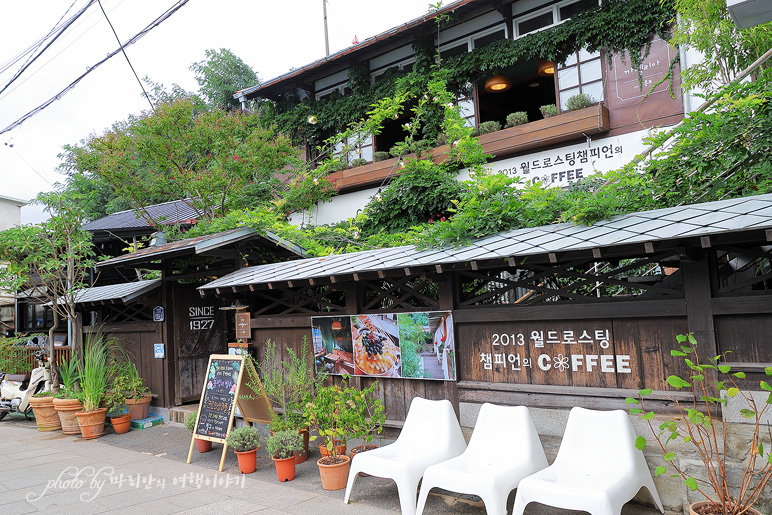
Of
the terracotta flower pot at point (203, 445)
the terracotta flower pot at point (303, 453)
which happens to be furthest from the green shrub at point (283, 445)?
the terracotta flower pot at point (203, 445)

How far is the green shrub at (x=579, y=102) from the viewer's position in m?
10.7

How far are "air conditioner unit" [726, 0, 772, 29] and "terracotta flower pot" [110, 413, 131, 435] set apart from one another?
1038cm

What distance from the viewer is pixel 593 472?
14.4ft

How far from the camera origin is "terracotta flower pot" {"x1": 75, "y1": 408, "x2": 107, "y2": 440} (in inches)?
356

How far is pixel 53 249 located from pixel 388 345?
7295mm

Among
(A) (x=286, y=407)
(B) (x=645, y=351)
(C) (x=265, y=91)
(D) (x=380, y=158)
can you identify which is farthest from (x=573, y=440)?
(C) (x=265, y=91)

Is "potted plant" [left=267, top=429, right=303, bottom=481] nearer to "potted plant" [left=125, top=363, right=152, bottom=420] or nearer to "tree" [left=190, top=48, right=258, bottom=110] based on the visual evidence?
"potted plant" [left=125, top=363, right=152, bottom=420]

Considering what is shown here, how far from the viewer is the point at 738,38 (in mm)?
8008

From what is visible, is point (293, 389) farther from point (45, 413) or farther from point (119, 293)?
point (45, 413)

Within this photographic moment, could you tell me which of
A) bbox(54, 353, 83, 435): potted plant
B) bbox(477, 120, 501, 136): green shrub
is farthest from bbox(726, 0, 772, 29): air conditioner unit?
bbox(54, 353, 83, 435): potted plant

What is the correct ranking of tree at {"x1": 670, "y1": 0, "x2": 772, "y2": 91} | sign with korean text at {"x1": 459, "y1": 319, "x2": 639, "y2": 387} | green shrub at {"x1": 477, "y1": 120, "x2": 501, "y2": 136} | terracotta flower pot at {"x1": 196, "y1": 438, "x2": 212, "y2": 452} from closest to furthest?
sign with korean text at {"x1": 459, "y1": 319, "x2": 639, "y2": 387} → terracotta flower pot at {"x1": 196, "y1": 438, "x2": 212, "y2": 452} → tree at {"x1": 670, "y1": 0, "x2": 772, "y2": 91} → green shrub at {"x1": 477, "y1": 120, "x2": 501, "y2": 136}

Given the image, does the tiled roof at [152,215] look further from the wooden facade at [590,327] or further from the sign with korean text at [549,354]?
the sign with korean text at [549,354]

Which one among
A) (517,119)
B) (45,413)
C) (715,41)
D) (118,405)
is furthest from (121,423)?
(715,41)

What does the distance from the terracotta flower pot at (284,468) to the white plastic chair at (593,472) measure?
2.92m
